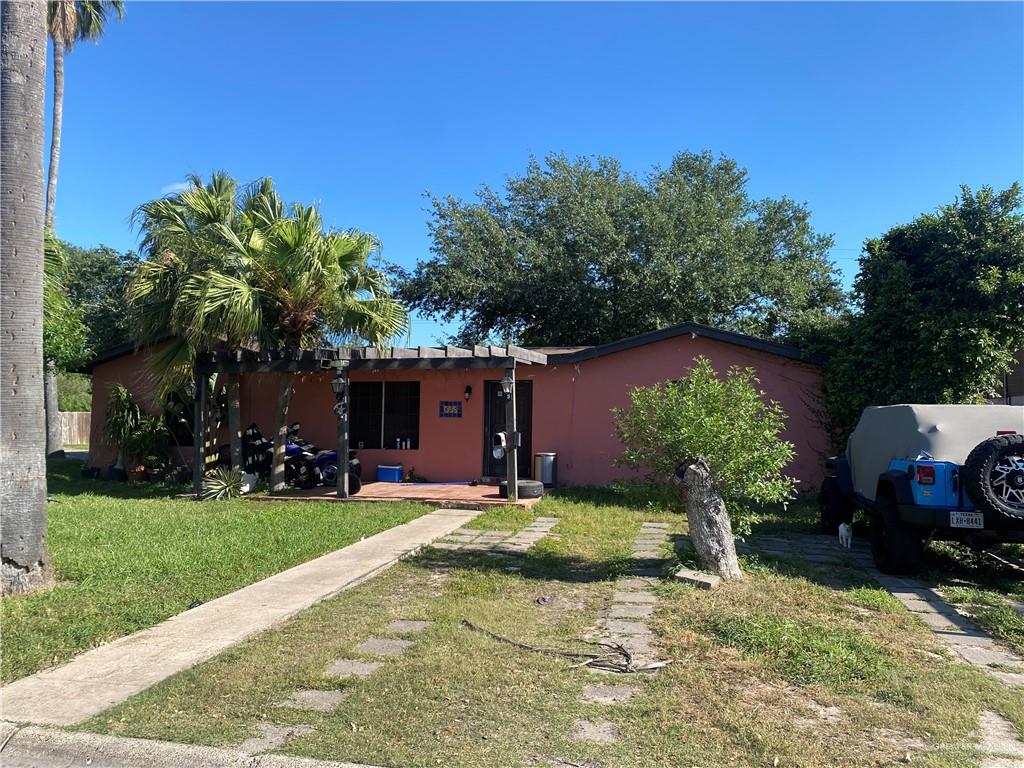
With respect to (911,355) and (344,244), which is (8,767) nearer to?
A: (344,244)

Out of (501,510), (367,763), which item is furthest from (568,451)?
(367,763)

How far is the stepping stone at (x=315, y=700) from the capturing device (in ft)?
12.3

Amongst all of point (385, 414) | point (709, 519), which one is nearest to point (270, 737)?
point (709, 519)

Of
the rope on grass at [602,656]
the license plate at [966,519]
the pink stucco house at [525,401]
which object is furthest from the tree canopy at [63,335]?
the license plate at [966,519]

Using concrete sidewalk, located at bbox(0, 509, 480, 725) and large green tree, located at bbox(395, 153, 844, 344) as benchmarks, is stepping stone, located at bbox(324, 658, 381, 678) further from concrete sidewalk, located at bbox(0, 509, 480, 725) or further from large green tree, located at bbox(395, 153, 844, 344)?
large green tree, located at bbox(395, 153, 844, 344)

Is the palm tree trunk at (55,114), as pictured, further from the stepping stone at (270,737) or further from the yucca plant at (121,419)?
the stepping stone at (270,737)

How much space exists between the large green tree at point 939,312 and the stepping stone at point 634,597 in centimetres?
744

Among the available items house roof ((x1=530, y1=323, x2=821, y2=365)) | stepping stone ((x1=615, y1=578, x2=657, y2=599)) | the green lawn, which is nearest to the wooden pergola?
house roof ((x1=530, y1=323, x2=821, y2=365))

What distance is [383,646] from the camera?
4.73m

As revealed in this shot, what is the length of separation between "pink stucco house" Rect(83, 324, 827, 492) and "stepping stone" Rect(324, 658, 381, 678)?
8.16 m

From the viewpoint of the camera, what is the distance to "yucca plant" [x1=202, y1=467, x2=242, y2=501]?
1212cm

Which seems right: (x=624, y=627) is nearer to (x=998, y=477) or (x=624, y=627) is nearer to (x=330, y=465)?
(x=998, y=477)

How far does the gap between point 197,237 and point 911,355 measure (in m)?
12.0

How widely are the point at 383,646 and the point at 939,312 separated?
33.7 feet
